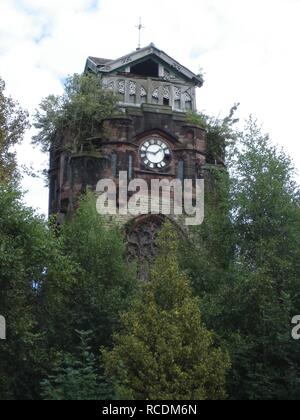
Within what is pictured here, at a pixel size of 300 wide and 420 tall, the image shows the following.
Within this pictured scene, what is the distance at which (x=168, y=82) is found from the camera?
4544 cm

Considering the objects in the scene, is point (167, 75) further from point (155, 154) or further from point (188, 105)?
point (155, 154)

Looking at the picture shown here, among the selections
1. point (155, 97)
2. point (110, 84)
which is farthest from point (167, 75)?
point (110, 84)

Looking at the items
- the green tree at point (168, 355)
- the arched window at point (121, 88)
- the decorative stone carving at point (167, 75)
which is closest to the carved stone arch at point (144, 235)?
the arched window at point (121, 88)

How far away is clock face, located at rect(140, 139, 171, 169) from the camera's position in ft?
139

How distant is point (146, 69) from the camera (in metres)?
46.4

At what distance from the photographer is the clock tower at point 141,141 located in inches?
1603

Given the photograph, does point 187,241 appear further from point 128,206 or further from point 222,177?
point 128,206

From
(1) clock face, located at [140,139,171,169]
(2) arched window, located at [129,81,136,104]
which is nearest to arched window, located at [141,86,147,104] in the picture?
(2) arched window, located at [129,81,136,104]

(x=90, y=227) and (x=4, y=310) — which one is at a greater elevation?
(x=90, y=227)

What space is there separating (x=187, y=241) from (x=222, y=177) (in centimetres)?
360

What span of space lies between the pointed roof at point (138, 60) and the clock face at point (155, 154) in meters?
4.60

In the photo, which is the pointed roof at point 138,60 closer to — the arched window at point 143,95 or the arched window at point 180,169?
the arched window at point 143,95

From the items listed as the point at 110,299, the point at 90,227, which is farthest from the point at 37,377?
the point at 90,227

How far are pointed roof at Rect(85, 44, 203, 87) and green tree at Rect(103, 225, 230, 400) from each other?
76.0 ft
